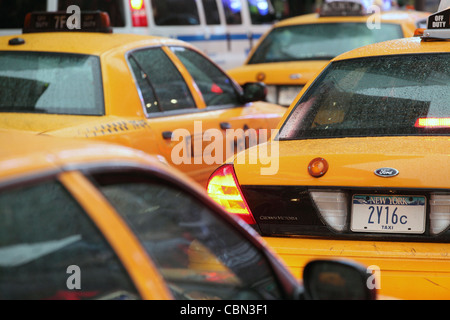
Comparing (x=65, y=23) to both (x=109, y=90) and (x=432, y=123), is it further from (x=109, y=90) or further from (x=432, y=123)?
(x=432, y=123)

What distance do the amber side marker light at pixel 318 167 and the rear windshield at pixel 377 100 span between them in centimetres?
41

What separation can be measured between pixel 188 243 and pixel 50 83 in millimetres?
3376

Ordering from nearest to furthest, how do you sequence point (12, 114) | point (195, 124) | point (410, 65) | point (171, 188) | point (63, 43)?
1. point (171, 188)
2. point (410, 65)
3. point (12, 114)
4. point (63, 43)
5. point (195, 124)

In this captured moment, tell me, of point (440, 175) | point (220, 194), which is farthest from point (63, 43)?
point (440, 175)

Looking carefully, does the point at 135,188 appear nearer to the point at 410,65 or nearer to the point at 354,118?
the point at 354,118

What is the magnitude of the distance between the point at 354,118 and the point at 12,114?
208 centimetres

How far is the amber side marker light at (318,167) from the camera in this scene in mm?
4078

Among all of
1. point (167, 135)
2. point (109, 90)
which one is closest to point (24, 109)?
point (109, 90)

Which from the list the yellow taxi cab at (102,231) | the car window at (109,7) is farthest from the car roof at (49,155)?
the car window at (109,7)

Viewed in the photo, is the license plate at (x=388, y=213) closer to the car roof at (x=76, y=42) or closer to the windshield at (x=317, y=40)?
the car roof at (x=76, y=42)

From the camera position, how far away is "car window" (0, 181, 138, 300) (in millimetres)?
1970

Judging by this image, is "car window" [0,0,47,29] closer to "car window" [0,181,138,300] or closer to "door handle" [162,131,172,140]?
"door handle" [162,131,172,140]

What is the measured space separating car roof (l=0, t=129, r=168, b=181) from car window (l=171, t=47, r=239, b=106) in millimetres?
4480
